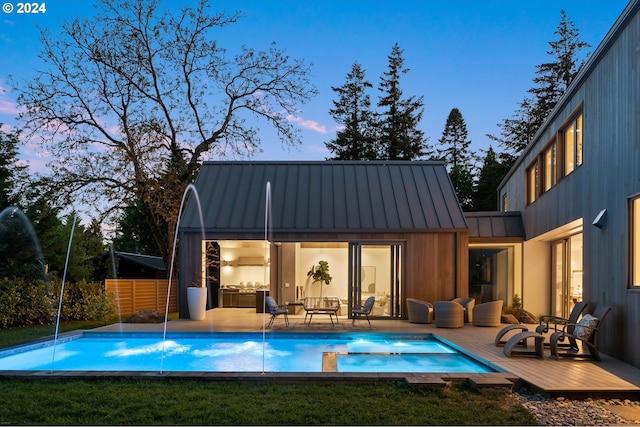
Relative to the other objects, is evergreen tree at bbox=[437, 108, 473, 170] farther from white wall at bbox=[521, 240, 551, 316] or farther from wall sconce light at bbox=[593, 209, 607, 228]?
wall sconce light at bbox=[593, 209, 607, 228]

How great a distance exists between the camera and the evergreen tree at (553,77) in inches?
1303

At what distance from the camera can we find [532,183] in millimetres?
14828

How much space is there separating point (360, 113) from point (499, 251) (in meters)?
21.9

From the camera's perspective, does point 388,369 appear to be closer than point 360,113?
Yes

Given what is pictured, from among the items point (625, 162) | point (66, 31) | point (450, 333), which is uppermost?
point (66, 31)

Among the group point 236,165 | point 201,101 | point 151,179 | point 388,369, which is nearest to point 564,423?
point 388,369

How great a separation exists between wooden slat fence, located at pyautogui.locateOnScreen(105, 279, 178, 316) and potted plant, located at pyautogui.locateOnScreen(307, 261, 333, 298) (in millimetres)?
4613

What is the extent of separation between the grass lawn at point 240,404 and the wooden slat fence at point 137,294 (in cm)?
935

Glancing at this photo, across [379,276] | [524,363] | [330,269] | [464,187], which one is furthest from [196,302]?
[464,187]

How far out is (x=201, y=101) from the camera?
1931 centimetres

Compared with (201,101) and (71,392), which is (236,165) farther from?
(71,392)

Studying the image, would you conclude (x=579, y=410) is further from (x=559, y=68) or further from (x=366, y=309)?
(x=559, y=68)

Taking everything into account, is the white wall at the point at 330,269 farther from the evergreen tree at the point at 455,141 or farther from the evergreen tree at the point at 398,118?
the evergreen tree at the point at 455,141

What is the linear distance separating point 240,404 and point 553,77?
111 feet
